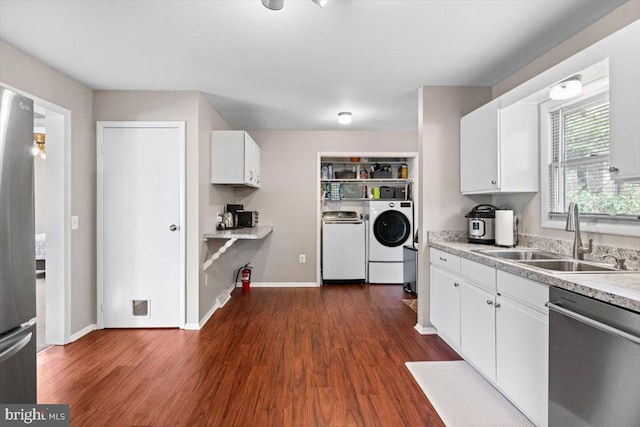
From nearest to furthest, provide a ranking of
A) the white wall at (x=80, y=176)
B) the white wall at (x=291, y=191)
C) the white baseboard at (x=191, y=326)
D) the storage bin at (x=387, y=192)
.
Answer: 1. the white wall at (x=80, y=176)
2. the white baseboard at (x=191, y=326)
3. the white wall at (x=291, y=191)
4. the storage bin at (x=387, y=192)

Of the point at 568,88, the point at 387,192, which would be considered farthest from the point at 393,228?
the point at 568,88

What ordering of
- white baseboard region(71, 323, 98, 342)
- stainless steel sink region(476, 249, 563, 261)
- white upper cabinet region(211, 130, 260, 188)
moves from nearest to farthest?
stainless steel sink region(476, 249, 563, 261) < white baseboard region(71, 323, 98, 342) < white upper cabinet region(211, 130, 260, 188)

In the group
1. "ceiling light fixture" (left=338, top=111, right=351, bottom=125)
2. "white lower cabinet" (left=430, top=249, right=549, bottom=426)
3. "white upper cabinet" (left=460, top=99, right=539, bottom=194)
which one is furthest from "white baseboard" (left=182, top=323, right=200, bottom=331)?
"white upper cabinet" (left=460, top=99, right=539, bottom=194)

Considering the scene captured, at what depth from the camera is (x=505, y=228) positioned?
8.66ft

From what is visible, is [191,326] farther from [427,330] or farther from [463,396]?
[463,396]

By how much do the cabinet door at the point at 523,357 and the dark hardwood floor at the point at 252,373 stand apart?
1.58 feet

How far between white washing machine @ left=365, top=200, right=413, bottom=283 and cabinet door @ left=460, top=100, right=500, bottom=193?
205cm

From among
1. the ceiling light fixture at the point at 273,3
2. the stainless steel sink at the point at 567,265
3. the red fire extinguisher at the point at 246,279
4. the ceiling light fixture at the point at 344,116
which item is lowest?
the red fire extinguisher at the point at 246,279

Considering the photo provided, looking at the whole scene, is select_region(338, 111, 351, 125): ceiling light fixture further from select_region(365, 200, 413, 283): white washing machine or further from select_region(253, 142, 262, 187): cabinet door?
Result: select_region(365, 200, 413, 283): white washing machine

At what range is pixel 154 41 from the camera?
229 centimetres

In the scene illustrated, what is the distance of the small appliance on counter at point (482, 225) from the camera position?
2.79m

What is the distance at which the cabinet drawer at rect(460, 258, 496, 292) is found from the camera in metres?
2.06

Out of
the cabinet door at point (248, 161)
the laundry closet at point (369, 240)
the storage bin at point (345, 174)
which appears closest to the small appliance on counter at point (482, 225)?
the laundry closet at point (369, 240)

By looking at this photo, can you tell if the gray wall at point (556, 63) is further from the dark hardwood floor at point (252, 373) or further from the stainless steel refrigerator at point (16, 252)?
the stainless steel refrigerator at point (16, 252)
